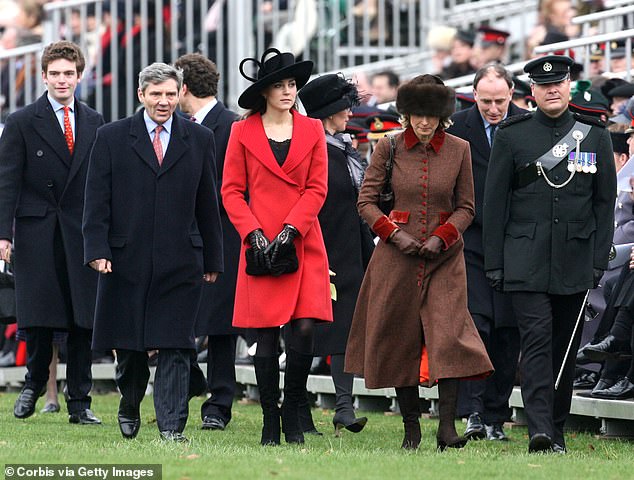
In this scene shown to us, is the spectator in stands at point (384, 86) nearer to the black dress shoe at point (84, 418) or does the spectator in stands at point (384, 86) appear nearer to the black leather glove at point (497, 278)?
the black dress shoe at point (84, 418)

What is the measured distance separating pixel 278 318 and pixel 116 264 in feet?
3.53

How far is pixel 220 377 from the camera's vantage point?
455 inches

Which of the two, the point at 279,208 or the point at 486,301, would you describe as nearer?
the point at 279,208

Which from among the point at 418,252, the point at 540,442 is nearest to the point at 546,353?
the point at 540,442

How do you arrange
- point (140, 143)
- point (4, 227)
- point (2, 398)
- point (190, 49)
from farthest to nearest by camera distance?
1. point (190, 49)
2. point (2, 398)
3. point (4, 227)
4. point (140, 143)

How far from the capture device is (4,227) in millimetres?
11438

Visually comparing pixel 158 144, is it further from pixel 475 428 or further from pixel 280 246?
pixel 475 428

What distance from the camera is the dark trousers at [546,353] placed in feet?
31.3

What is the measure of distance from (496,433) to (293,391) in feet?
4.81

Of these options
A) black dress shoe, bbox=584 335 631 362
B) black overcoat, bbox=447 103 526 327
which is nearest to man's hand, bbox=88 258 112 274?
black overcoat, bbox=447 103 526 327

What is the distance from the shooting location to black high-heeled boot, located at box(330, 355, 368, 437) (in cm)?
1082

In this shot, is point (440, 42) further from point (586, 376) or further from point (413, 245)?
point (413, 245)

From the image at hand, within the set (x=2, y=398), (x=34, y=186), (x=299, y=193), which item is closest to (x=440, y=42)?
(x=2, y=398)

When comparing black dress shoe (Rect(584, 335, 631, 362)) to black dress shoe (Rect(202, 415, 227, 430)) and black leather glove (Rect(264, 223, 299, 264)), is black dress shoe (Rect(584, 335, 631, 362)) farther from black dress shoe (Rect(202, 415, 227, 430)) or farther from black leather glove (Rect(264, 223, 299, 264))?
black dress shoe (Rect(202, 415, 227, 430))
